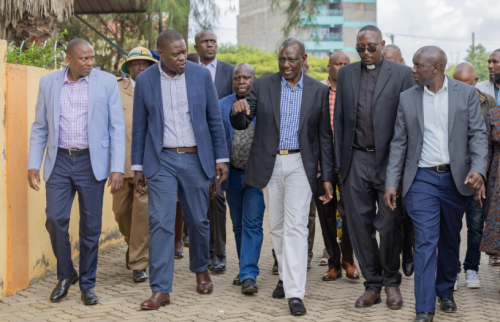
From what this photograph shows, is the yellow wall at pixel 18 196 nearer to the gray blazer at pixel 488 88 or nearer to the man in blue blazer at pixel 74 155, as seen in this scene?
the man in blue blazer at pixel 74 155

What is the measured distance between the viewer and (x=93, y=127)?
19.6ft

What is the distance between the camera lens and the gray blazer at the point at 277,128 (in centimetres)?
587

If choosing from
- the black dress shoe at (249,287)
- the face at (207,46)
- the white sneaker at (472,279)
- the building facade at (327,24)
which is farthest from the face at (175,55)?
the building facade at (327,24)

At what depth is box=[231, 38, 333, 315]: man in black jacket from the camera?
227 inches

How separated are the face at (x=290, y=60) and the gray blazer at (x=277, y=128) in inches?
6.1

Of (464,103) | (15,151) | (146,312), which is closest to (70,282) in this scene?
(146,312)

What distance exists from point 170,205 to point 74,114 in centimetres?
123

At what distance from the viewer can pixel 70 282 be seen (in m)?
6.11

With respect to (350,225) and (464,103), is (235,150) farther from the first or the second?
(464,103)

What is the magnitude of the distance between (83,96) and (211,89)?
1.19 m

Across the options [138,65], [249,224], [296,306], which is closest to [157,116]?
[249,224]

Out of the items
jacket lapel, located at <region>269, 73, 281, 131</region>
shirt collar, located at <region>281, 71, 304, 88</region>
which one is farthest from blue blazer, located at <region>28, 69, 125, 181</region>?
shirt collar, located at <region>281, 71, 304, 88</region>

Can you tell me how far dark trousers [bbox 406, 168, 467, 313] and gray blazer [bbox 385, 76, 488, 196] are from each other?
0.31 feet

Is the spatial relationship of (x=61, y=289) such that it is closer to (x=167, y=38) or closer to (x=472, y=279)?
(x=167, y=38)
